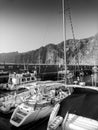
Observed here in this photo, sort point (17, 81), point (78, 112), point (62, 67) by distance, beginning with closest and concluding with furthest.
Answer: point (78, 112) → point (62, 67) → point (17, 81)

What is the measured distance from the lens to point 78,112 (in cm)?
205

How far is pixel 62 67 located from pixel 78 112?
641 centimetres

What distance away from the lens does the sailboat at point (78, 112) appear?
6.13ft

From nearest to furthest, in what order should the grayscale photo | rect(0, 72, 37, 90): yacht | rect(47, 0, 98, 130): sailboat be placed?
rect(47, 0, 98, 130): sailboat, the grayscale photo, rect(0, 72, 37, 90): yacht

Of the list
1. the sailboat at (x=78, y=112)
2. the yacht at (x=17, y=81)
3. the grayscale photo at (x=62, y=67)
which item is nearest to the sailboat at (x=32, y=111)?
the grayscale photo at (x=62, y=67)

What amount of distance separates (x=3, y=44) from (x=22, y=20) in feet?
5.59

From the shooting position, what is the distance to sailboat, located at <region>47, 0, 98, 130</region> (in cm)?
187

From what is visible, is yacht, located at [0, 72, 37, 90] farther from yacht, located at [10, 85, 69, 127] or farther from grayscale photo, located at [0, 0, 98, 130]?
yacht, located at [10, 85, 69, 127]

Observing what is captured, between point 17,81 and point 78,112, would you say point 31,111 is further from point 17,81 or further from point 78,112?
point 17,81

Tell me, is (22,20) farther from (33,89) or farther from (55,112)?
(55,112)

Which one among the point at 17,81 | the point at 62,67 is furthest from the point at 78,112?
the point at 17,81

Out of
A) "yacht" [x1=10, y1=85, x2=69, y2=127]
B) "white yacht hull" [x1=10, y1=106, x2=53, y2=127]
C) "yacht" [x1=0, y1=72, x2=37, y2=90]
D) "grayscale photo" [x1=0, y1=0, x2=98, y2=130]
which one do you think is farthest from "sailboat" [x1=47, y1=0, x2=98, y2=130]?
"yacht" [x1=0, y1=72, x2=37, y2=90]

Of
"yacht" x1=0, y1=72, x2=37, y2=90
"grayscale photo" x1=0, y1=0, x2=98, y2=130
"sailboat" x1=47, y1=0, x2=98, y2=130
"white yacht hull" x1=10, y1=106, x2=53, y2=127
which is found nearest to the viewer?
"sailboat" x1=47, y1=0, x2=98, y2=130

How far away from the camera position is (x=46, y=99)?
3801 millimetres
